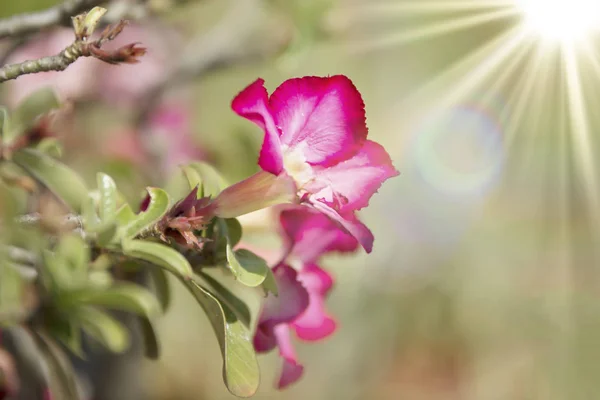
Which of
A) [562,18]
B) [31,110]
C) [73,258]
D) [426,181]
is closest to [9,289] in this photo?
[73,258]

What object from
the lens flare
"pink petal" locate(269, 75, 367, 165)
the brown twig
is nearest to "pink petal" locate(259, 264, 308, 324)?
"pink petal" locate(269, 75, 367, 165)

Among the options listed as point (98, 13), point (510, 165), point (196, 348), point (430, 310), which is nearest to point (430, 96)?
point (510, 165)

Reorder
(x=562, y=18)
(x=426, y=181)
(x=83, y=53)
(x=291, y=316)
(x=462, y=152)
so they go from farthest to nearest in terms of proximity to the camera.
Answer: (x=462, y=152), (x=426, y=181), (x=562, y=18), (x=291, y=316), (x=83, y=53)

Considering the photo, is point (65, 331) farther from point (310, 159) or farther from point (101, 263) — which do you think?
point (310, 159)

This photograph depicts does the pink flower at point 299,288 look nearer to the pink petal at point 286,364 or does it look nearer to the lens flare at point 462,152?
the pink petal at point 286,364

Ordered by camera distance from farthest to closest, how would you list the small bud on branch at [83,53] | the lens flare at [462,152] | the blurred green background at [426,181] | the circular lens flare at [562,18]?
1. the lens flare at [462,152]
2. the circular lens flare at [562,18]
3. the blurred green background at [426,181]
4. the small bud on branch at [83,53]

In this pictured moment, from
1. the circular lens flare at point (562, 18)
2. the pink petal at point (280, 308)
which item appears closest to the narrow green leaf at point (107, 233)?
the pink petal at point (280, 308)

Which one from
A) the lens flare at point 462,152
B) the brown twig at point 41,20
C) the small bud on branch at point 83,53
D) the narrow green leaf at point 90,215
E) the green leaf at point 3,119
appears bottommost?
the narrow green leaf at point 90,215
